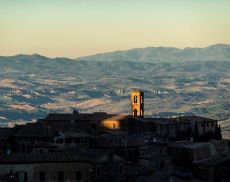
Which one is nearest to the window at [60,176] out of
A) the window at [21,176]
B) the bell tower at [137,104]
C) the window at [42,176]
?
the window at [42,176]

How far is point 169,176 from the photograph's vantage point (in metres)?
79.0

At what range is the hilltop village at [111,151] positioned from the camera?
215ft

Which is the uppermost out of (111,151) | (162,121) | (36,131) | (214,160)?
(162,121)

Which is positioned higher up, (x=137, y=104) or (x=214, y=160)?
(x=137, y=104)

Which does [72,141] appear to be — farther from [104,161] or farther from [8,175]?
[8,175]

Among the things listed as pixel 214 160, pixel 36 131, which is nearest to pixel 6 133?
pixel 36 131

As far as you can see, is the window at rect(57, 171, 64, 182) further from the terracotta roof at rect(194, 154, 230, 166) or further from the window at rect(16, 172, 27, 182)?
the terracotta roof at rect(194, 154, 230, 166)

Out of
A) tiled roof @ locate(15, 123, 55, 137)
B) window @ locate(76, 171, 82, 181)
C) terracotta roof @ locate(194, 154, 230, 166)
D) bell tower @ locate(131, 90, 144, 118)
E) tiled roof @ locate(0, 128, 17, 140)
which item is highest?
bell tower @ locate(131, 90, 144, 118)

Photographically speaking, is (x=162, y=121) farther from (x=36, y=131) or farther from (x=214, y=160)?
(x=214, y=160)

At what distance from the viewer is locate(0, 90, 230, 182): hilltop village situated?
65625mm

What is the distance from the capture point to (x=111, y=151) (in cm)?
9212

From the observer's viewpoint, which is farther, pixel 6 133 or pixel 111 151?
pixel 6 133

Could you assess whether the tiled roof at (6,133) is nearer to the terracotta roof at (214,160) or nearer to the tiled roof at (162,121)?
the tiled roof at (162,121)

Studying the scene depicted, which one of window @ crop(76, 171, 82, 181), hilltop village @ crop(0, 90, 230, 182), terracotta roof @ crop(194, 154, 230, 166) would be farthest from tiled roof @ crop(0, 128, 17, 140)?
window @ crop(76, 171, 82, 181)
